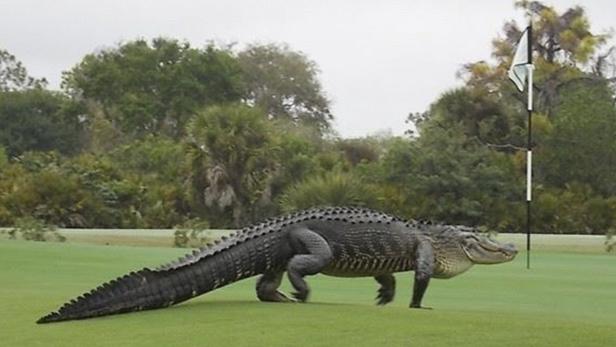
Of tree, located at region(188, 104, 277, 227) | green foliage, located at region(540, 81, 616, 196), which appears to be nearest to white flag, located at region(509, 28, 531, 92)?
tree, located at region(188, 104, 277, 227)

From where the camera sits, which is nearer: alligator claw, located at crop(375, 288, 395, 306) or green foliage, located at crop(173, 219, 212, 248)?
alligator claw, located at crop(375, 288, 395, 306)

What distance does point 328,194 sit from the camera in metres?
30.8

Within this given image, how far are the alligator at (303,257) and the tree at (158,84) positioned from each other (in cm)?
5182

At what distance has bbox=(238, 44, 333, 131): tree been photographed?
266 ft

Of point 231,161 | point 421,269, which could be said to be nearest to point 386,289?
point 421,269

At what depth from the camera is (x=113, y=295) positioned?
9484mm

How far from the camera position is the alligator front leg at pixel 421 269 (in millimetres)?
10117

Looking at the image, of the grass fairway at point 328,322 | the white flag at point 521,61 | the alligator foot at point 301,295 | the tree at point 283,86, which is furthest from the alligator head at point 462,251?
the tree at point 283,86

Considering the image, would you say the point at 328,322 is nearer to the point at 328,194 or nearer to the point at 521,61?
the point at 521,61

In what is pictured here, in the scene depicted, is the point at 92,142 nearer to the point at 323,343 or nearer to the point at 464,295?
the point at 464,295

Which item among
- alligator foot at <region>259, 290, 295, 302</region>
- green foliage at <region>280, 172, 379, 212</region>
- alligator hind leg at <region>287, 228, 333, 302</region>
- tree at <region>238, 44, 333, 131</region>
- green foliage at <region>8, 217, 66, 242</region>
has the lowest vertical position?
alligator foot at <region>259, 290, 295, 302</region>

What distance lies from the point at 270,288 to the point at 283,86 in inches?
2805

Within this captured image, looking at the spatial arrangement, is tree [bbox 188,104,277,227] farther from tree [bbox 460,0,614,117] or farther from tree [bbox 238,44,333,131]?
tree [bbox 238,44,333,131]

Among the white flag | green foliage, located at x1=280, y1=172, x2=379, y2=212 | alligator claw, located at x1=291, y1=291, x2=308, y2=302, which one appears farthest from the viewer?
green foliage, located at x1=280, y1=172, x2=379, y2=212
